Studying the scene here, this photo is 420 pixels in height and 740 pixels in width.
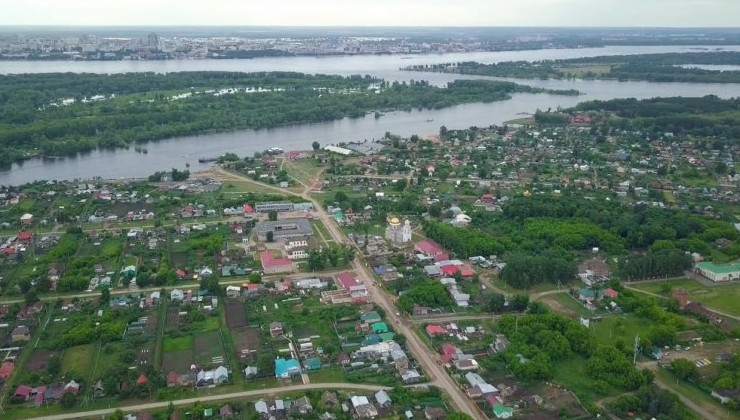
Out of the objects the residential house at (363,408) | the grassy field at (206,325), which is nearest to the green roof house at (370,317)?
the residential house at (363,408)

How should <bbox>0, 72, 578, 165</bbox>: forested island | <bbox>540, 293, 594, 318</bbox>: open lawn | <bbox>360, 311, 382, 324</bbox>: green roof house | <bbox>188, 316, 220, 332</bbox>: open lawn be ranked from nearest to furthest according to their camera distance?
<bbox>188, 316, 220, 332</bbox>: open lawn, <bbox>360, 311, 382, 324</bbox>: green roof house, <bbox>540, 293, 594, 318</bbox>: open lawn, <bbox>0, 72, 578, 165</bbox>: forested island

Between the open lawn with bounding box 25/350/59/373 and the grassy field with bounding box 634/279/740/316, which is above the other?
the grassy field with bounding box 634/279/740/316

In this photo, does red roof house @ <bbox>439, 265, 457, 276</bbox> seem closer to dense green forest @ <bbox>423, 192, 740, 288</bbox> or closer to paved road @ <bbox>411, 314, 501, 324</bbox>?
dense green forest @ <bbox>423, 192, 740, 288</bbox>

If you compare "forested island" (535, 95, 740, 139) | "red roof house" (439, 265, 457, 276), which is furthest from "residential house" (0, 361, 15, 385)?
"forested island" (535, 95, 740, 139)

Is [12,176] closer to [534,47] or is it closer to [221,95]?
[221,95]

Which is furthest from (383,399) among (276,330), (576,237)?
(576,237)
